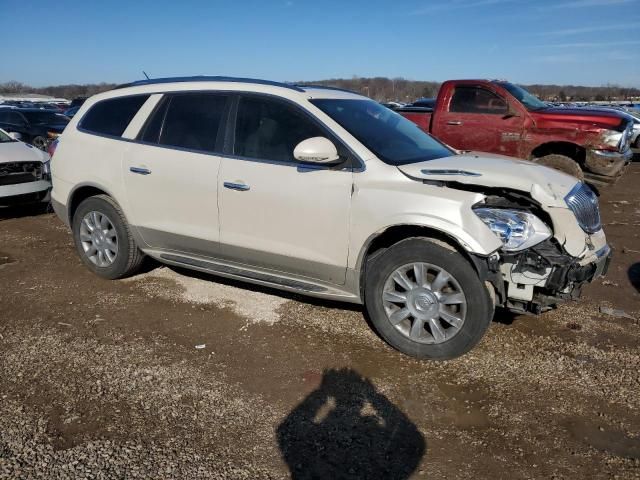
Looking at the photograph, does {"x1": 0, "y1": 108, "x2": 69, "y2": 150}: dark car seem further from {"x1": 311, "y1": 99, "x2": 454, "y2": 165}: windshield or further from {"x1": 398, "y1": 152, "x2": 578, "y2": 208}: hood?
→ {"x1": 398, "y1": 152, "x2": 578, "y2": 208}: hood

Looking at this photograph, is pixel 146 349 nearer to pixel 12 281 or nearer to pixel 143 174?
pixel 143 174

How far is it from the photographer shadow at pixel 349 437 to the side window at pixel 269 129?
70.1 inches

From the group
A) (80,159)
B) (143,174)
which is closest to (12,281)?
(80,159)

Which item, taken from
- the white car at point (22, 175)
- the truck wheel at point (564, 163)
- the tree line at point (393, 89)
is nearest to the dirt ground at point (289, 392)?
the white car at point (22, 175)

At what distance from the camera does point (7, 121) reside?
16156 millimetres

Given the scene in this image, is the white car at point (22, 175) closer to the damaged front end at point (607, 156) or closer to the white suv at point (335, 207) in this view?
the white suv at point (335, 207)

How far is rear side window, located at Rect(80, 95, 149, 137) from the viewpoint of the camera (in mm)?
4871

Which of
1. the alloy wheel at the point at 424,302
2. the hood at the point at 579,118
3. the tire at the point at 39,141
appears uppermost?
the hood at the point at 579,118

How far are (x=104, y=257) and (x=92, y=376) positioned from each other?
199 centimetres

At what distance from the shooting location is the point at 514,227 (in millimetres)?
3453

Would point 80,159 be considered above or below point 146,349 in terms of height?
above

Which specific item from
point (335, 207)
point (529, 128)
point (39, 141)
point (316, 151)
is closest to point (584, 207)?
point (335, 207)

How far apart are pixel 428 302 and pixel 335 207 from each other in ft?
3.02

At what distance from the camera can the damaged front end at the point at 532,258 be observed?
11.1 feet
